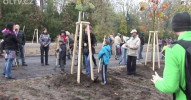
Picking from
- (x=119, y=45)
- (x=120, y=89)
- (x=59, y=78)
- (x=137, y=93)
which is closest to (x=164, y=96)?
(x=137, y=93)

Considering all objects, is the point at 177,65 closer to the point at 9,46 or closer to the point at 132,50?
the point at 9,46

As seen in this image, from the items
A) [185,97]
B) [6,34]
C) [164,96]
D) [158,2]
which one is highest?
[158,2]

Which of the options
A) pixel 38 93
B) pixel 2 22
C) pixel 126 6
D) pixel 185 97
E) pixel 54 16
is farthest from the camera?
pixel 126 6

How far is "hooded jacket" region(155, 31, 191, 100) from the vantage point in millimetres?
2301

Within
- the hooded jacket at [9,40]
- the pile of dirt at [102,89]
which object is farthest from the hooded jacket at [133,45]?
the hooded jacket at [9,40]

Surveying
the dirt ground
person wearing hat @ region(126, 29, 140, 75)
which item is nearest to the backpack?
the dirt ground

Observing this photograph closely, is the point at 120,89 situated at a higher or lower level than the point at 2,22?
lower

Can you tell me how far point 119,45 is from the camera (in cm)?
1794

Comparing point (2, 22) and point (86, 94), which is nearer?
point (86, 94)

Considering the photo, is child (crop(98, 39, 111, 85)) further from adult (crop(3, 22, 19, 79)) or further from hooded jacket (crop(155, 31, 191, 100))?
hooded jacket (crop(155, 31, 191, 100))

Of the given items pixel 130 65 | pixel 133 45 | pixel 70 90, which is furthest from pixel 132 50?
pixel 70 90

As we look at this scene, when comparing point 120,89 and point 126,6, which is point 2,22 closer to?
point 120,89

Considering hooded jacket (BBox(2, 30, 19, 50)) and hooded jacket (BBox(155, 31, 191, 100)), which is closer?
hooded jacket (BBox(155, 31, 191, 100))

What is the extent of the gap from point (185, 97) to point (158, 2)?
39.0 feet
